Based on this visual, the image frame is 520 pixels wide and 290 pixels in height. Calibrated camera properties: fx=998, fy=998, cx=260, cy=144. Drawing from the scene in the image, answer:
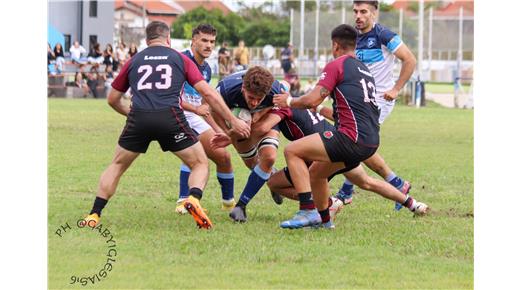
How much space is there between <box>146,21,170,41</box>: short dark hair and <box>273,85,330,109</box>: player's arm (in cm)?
121

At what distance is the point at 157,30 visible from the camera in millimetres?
9367

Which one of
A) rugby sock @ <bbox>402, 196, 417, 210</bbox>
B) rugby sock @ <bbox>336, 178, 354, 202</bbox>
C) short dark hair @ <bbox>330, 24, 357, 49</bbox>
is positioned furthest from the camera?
rugby sock @ <bbox>336, 178, 354, 202</bbox>

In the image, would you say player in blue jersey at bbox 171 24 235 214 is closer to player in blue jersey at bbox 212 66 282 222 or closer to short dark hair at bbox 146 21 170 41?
player in blue jersey at bbox 212 66 282 222

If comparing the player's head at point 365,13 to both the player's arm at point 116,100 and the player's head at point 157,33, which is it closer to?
the player's head at point 157,33

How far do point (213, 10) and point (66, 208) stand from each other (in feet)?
201

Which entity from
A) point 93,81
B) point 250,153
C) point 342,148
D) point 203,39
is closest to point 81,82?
point 93,81

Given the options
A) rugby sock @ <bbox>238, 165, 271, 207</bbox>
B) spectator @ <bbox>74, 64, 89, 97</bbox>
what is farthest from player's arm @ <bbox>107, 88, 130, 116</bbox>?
spectator @ <bbox>74, 64, 89, 97</bbox>

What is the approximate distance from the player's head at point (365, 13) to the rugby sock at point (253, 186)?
229 cm

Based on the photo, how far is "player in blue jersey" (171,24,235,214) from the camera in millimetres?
10633

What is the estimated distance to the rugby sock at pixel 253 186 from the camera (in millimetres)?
10055

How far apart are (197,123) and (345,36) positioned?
2.46 m

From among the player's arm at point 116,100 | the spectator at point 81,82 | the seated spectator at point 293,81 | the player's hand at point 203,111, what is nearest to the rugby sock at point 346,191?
the player's hand at point 203,111

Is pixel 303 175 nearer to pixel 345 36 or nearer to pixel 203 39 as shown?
pixel 345 36

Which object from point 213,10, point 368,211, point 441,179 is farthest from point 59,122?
point 213,10
